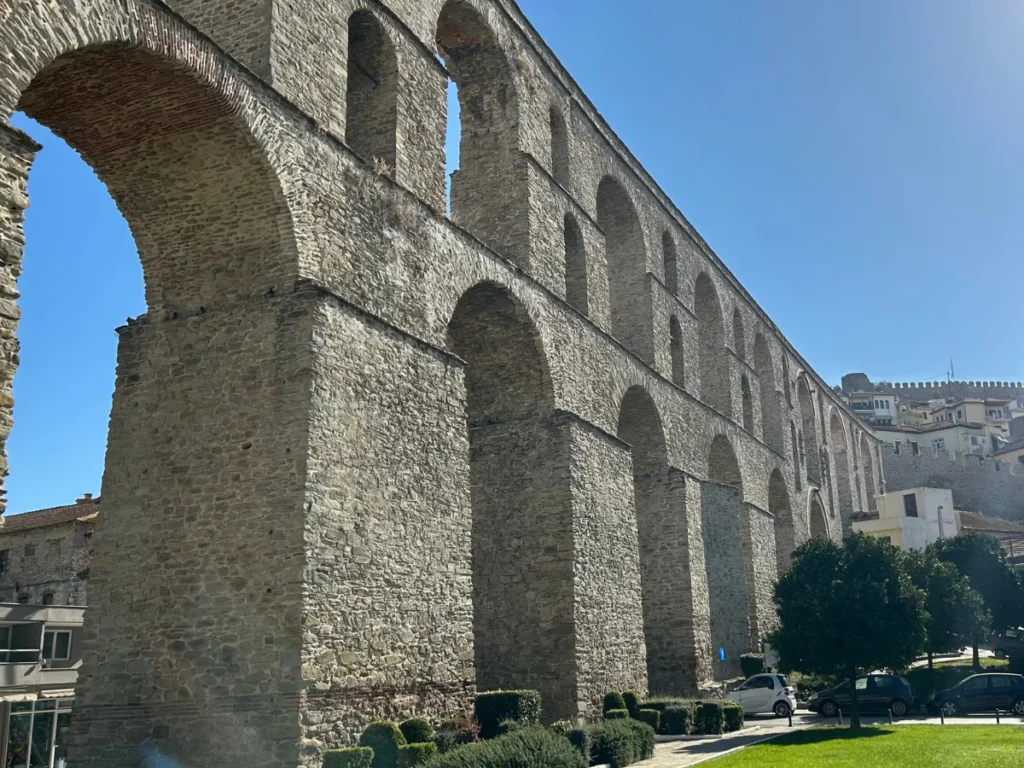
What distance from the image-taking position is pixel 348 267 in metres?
13.0

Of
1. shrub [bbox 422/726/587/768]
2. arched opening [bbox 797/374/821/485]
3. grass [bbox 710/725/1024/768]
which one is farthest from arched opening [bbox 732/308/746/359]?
shrub [bbox 422/726/587/768]

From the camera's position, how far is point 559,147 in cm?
2256

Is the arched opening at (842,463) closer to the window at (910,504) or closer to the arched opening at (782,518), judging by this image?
the window at (910,504)

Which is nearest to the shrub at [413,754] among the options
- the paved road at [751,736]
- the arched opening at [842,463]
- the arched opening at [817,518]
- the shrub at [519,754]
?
the shrub at [519,754]

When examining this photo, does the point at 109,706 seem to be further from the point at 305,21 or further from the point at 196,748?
the point at 305,21

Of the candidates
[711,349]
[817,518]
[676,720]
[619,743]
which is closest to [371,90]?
[619,743]

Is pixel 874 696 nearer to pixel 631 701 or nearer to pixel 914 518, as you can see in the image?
pixel 631 701

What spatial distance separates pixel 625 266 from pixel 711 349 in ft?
25.1

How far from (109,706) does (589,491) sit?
979 cm

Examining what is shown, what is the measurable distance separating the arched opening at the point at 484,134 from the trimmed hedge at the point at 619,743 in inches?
367

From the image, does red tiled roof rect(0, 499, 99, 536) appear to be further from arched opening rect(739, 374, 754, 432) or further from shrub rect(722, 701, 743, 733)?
arched opening rect(739, 374, 754, 432)

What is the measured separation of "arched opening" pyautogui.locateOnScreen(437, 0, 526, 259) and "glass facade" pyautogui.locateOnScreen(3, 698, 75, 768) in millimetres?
12229

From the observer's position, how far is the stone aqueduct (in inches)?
428

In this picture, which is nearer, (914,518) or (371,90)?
(371,90)
